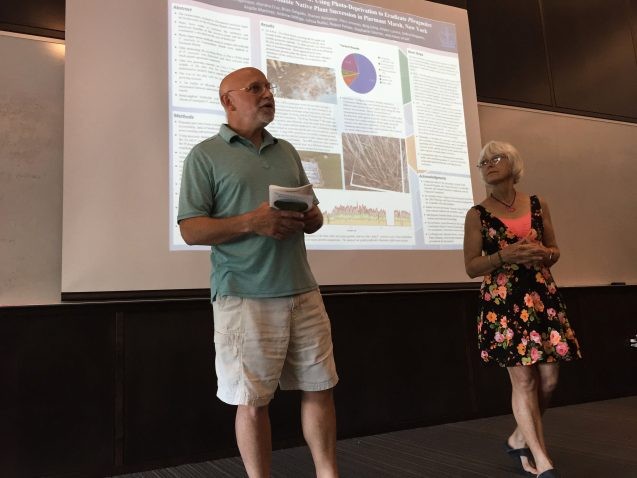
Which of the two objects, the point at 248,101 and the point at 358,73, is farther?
the point at 358,73

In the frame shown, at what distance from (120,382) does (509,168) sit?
79.6 inches

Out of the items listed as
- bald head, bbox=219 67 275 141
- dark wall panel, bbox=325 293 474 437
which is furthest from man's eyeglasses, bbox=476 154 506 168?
dark wall panel, bbox=325 293 474 437

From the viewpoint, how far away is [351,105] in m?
3.10

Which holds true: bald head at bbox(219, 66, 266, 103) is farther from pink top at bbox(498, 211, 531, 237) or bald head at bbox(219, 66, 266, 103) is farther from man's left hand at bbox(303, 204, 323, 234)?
pink top at bbox(498, 211, 531, 237)

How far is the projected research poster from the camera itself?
273 centimetres

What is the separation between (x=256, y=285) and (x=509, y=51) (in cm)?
338

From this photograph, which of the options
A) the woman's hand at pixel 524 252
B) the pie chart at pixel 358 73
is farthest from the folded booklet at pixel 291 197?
the pie chart at pixel 358 73

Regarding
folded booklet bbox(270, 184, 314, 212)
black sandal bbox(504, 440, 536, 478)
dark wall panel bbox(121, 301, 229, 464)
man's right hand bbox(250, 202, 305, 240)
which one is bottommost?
black sandal bbox(504, 440, 536, 478)

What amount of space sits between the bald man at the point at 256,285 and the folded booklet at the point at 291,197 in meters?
0.02

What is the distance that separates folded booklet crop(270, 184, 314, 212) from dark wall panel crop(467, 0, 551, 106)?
9.20 feet

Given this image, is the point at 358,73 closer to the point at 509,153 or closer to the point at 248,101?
the point at 509,153

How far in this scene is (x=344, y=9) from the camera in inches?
126

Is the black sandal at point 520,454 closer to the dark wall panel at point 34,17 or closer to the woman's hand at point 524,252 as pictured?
the woman's hand at point 524,252

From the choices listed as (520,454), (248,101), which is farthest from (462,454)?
(248,101)
